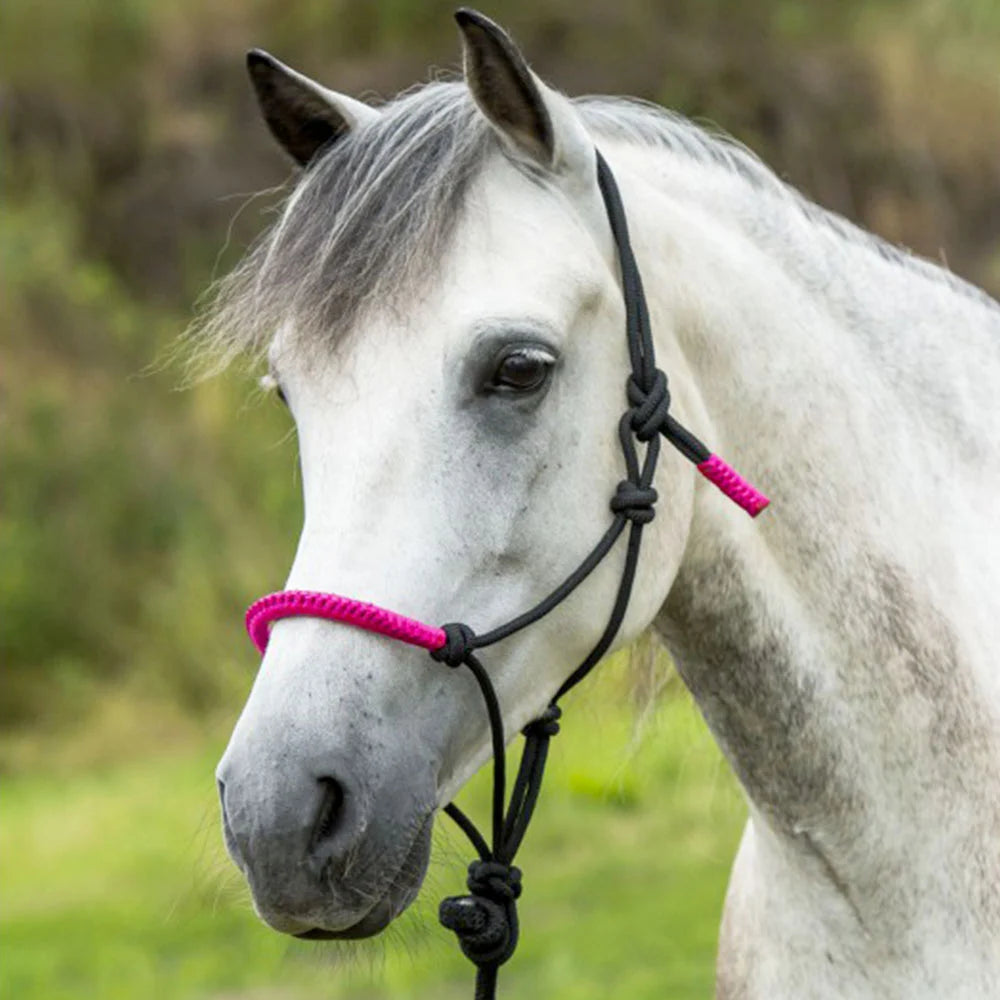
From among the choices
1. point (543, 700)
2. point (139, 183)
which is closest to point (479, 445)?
Answer: point (543, 700)

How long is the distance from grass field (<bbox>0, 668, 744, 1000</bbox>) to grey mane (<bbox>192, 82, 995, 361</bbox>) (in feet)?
9.39

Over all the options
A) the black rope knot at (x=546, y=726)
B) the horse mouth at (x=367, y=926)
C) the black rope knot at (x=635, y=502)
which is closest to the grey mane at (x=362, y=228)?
the black rope knot at (x=635, y=502)

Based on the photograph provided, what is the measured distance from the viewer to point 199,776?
10.5m

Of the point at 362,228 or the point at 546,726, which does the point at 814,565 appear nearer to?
the point at 546,726

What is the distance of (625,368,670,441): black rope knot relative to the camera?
2273mm

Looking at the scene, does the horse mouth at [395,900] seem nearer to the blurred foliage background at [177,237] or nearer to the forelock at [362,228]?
the forelock at [362,228]

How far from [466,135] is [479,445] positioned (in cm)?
48

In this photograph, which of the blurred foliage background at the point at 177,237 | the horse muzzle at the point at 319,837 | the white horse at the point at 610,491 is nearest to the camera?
the horse muzzle at the point at 319,837

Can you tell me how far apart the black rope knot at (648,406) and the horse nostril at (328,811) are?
2.12ft

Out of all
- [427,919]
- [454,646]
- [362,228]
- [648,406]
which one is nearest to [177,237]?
[427,919]

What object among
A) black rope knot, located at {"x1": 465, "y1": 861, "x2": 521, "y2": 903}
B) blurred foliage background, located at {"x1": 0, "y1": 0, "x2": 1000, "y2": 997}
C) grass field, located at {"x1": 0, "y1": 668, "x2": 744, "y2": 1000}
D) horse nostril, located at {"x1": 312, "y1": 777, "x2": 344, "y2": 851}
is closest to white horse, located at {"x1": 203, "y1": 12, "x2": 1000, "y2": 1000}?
horse nostril, located at {"x1": 312, "y1": 777, "x2": 344, "y2": 851}

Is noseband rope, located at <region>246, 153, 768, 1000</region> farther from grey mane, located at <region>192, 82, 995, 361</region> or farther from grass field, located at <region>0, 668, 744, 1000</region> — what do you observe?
grass field, located at <region>0, 668, 744, 1000</region>

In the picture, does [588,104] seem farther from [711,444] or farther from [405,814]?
[405,814]

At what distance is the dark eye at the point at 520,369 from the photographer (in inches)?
84.9
